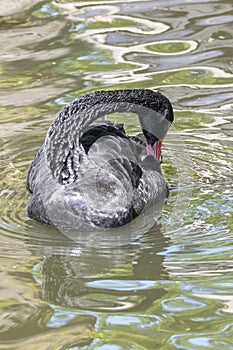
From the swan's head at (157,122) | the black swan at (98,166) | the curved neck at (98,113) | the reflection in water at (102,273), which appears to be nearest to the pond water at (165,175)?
the reflection in water at (102,273)

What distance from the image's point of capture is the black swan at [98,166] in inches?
282

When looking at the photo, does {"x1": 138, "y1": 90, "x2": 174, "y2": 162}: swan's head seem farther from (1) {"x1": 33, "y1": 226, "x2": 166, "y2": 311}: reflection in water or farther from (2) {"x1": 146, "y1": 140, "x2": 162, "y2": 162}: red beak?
(1) {"x1": 33, "y1": 226, "x2": 166, "y2": 311}: reflection in water

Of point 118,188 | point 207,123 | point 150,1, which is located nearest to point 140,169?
point 118,188

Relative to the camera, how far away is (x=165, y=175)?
843 centimetres

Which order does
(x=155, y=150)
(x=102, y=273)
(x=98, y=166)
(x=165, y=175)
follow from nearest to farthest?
(x=102, y=273) < (x=98, y=166) < (x=155, y=150) < (x=165, y=175)

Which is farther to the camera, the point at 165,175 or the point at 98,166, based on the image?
the point at 165,175

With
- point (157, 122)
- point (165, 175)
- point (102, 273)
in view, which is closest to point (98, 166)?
point (157, 122)

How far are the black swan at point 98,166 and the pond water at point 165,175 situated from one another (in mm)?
177

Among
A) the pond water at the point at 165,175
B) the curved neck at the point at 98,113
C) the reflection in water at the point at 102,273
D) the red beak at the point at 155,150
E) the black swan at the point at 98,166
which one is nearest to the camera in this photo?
the pond water at the point at 165,175

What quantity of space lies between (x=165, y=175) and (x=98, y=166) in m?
1.10

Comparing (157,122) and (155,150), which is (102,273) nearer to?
(155,150)

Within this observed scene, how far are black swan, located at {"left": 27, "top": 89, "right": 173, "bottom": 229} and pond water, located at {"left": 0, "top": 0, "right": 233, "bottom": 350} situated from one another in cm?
18

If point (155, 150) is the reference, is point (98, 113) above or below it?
above

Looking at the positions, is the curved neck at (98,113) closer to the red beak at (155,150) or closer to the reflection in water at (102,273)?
the red beak at (155,150)
